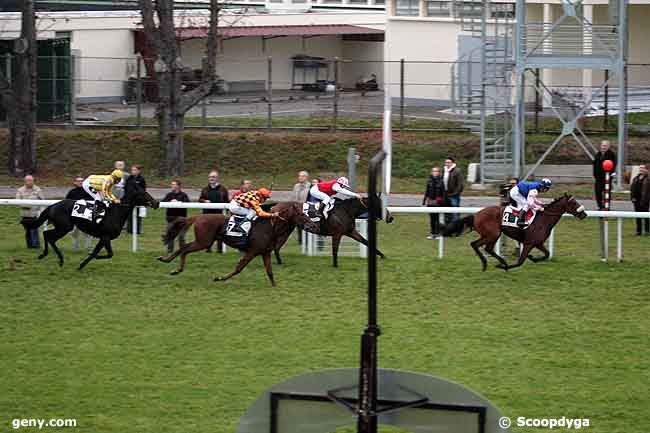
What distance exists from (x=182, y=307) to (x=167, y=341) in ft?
4.72

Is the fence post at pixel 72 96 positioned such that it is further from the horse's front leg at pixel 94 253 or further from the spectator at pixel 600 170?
the spectator at pixel 600 170

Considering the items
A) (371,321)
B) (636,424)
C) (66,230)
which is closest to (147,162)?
(66,230)

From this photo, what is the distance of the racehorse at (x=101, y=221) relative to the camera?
14.5 m

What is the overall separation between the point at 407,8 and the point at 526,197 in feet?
55.3

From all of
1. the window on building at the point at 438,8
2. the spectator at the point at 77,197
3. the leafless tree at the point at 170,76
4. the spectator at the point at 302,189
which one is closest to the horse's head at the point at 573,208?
the spectator at the point at 302,189

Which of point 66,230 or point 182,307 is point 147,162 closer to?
point 66,230

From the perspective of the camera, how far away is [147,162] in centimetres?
2373

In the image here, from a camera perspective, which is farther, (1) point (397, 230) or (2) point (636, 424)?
(1) point (397, 230)

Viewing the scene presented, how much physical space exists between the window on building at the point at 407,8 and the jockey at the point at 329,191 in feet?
51.3

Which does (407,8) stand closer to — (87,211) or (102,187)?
(102,187)

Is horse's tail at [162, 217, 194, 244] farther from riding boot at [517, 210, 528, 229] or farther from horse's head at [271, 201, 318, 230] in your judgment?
riding boot at [517, 210, 528, 229]

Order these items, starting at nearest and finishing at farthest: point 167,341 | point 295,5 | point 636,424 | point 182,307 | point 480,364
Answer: point 636,424, point 480,364, point 167,341, point 182,307, point 295,5

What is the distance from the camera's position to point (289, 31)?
31.5m

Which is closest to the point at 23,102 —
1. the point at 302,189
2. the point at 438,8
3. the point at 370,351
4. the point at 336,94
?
the point at 336,94
